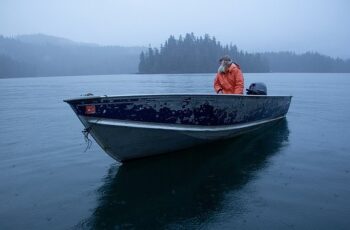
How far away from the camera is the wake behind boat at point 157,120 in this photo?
6.77m

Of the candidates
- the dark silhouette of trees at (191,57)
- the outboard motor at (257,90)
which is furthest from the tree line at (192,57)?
the outboard motor at (257,90)

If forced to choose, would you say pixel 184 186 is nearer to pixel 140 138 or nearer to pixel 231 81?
pixel 140 138

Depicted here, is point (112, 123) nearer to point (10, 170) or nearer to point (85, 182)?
point (85, 182)

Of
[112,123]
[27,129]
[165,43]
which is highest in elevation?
[165,43]

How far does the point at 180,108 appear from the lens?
25.5ft

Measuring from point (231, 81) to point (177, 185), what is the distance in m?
4.45

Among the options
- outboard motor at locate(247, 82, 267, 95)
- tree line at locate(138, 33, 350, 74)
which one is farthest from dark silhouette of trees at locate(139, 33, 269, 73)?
outboard motor at locate(247, 82, 267, 95)

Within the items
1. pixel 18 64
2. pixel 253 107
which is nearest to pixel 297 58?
pixel 18 64

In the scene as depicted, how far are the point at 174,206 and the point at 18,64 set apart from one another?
18093 centimetres

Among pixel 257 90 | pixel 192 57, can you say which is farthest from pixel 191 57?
pixel 257 90

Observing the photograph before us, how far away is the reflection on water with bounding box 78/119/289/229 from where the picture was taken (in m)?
5.05

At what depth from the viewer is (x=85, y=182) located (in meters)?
6.55

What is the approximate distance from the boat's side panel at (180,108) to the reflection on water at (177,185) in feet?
2.89

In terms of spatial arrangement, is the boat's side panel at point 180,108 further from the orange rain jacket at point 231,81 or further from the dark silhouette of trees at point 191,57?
the dark silhouette of trees at point 191,57
